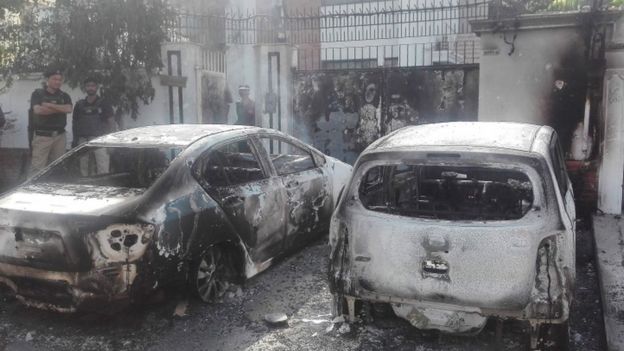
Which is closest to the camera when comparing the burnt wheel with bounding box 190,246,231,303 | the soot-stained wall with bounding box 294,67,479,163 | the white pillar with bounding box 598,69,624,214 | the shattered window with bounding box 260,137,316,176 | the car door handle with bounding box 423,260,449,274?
the car door handle with bounding box 423,260,449,274

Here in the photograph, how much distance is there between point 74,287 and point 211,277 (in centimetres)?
110

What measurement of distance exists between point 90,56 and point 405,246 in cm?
719

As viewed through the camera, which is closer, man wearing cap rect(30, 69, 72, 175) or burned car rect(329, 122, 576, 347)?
burned car rect(329, 122, 576, 347)

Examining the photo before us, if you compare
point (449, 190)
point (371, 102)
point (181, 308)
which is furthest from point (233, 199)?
point (371, 102)

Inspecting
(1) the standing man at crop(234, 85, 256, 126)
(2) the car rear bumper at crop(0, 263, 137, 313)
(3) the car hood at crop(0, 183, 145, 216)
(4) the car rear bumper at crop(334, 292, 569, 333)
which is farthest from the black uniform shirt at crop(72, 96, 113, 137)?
(4) the car rear bumper at crop(334, 292, 569, 333)

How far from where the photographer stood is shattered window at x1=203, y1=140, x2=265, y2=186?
187 inches

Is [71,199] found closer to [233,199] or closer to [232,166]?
[233,199]

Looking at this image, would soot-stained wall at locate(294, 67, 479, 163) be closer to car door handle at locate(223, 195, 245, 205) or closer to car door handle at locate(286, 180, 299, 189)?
car door handle at locate(286, 180, 299, 189)

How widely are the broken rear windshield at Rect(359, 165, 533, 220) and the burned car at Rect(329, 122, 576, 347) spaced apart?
1.47 ft

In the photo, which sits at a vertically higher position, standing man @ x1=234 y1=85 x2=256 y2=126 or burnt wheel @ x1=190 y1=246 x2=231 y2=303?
standing man @ x1=234 y1=85 x2=256 y2=126

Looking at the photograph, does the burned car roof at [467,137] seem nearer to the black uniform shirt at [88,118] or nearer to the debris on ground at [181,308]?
the debris on ground at [181,308]

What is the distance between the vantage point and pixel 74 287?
12.8 ft

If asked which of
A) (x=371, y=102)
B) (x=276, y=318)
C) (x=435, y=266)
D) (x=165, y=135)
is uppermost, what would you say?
(x=371, y=102)

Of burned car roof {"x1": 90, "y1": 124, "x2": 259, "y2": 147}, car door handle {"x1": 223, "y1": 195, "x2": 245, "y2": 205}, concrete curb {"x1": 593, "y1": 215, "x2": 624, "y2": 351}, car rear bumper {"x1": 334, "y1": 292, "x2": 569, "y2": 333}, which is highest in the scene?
burned car roof {"x1": 90, "y1": 124, "x2": 259, "y2": 147}
